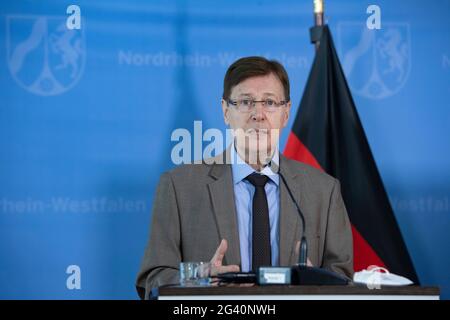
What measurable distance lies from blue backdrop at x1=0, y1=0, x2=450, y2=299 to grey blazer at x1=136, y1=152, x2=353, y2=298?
3.06ft

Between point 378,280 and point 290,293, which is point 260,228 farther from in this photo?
point 290,293

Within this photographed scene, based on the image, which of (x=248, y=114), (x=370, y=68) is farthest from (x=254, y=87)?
(x=370, y=68)

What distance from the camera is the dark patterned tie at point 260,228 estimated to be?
3.43 m

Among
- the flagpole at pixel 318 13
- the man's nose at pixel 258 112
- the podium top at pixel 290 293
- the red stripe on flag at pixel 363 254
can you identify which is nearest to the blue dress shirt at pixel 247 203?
the man's nose at pixel 258 112

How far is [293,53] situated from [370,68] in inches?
17.2

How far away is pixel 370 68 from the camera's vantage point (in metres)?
4.71

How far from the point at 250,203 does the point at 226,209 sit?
0.37 ft

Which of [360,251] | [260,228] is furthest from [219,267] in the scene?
[360,251]

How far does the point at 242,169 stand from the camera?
3609 mm

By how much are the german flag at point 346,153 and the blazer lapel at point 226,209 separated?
3.06ft

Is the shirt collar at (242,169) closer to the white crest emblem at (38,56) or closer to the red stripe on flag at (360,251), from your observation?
the red stripe on flag at (360,251)
